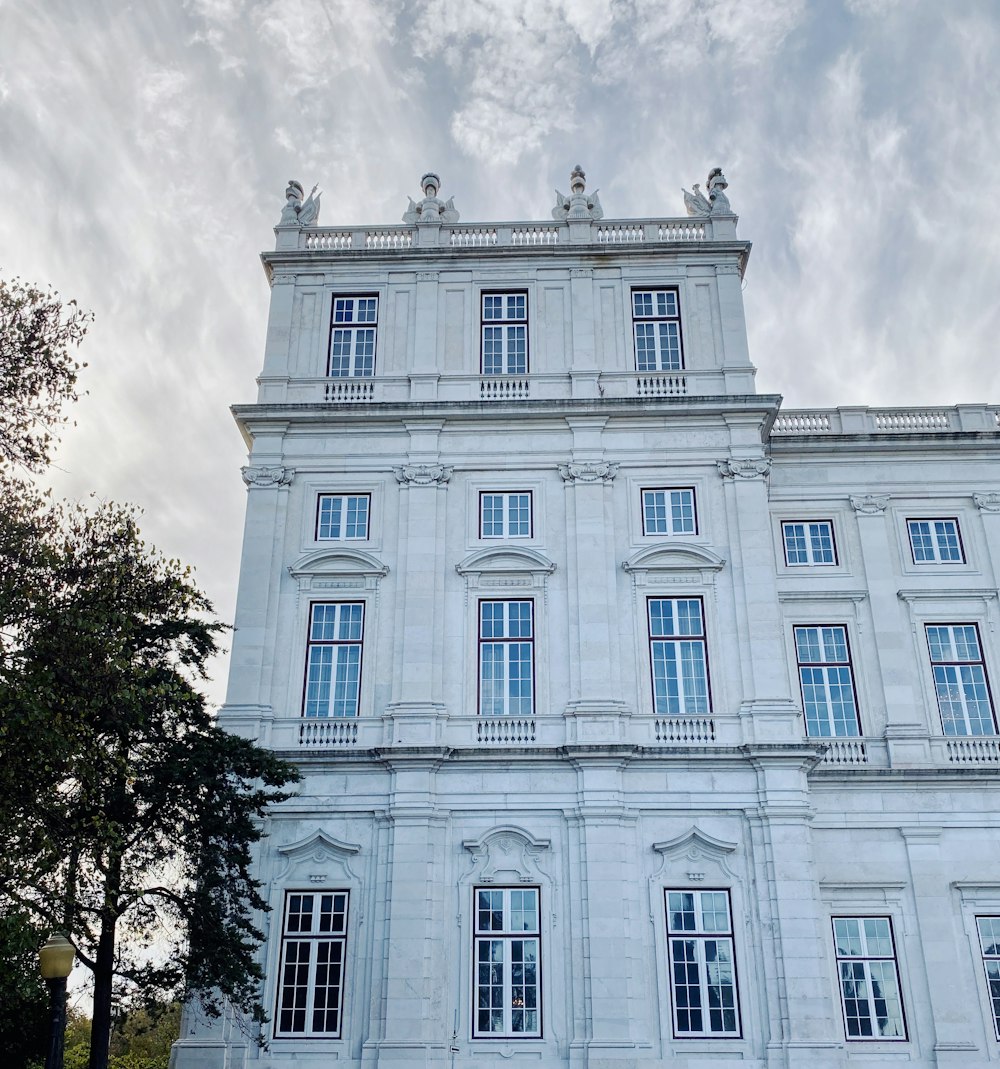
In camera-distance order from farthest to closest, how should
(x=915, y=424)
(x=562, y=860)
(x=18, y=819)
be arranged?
(x=915, y=424) → (x=562, y=860) → (x=18, y=819)

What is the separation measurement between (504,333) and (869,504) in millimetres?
9398

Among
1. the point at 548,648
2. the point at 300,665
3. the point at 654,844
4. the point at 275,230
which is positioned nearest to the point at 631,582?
the point at 548,648

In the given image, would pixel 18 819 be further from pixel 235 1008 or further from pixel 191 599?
pixel 235 1008

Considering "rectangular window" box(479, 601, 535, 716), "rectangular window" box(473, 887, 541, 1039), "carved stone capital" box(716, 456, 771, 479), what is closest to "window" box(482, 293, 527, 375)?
"carved stone capital" box(716, 456, 771, 479)

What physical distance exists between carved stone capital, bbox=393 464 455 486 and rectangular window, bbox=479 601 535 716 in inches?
116

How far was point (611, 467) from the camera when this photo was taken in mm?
23750

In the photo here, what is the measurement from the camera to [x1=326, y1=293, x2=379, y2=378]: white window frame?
25.5 metres

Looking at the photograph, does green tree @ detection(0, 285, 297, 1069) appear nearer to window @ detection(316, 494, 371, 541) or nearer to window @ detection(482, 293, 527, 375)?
window @ detection(316, 494, 371, 541)

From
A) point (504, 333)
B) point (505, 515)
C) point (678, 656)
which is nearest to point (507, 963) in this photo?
point (678, 656)

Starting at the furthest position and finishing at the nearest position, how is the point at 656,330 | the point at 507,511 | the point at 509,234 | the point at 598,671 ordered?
the point at 509,234 → the point at 656,330 → the point at 507,511 → the point at 598,671

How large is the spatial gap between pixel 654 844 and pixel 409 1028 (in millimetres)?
5511

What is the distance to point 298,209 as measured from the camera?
27.6 meters

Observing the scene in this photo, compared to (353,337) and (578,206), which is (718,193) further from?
(353,337)

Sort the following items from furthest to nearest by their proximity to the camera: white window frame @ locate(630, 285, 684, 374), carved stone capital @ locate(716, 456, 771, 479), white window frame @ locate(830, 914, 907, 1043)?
white window frame @ locate(630, 285, 684, 374), carved stone capital @ locate(716, 456, 771, 479), white window frame @ locate(830, 914, 907, 1043)
